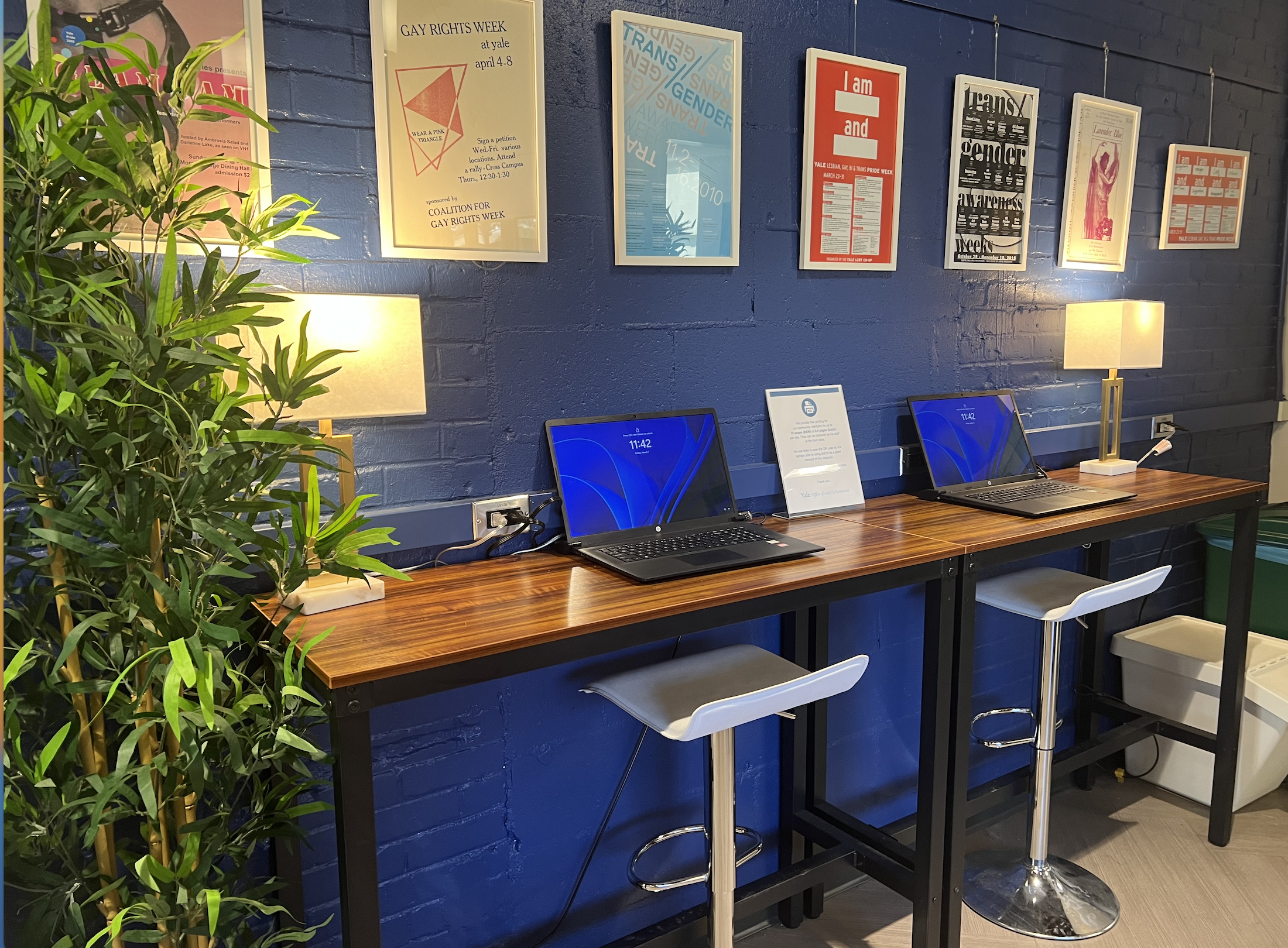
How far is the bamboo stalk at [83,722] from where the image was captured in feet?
3.95

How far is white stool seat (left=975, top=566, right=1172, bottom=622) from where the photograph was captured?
199cm

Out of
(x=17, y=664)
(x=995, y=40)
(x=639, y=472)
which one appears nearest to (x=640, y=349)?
(x=639, y=472)

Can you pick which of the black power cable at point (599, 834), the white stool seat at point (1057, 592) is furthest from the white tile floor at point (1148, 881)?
the white stool seat at point (1057, 592)

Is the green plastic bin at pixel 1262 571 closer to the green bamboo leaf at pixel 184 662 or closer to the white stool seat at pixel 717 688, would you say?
the white stool seat at pixel 717 688

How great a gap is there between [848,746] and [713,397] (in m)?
1.04

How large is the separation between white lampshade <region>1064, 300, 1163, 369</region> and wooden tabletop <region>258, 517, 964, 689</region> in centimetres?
117

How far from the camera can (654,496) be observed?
1967 mm

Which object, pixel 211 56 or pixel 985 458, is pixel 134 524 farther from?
pixel 985 458

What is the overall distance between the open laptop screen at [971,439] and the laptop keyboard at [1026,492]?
3.3 inches

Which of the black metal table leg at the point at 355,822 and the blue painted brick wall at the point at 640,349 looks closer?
the black metal table leg at the point at 355,822

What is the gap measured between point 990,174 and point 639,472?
148cm

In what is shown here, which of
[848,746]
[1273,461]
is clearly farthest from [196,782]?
[1273,461]

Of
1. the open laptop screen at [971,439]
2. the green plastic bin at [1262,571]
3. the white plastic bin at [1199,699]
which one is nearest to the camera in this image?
the open laptop screen at [971,439]

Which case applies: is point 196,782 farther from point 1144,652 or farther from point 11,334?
point 1144,652
